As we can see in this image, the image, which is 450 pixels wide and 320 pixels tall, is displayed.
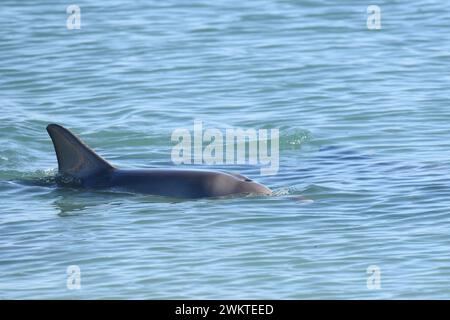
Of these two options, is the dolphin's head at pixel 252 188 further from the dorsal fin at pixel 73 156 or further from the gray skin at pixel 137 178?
the dorsal fin at pixel 73 156

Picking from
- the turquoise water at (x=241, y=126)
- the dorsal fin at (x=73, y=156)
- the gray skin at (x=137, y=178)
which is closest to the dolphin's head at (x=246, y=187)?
the gray skin at (x=137, y=178)

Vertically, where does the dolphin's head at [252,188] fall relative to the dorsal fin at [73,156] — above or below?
below

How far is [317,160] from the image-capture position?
15102mm

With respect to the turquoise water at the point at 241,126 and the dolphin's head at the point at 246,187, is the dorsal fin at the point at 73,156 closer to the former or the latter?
the turquoise water at the point at 241,126

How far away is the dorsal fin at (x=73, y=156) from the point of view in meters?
13.1

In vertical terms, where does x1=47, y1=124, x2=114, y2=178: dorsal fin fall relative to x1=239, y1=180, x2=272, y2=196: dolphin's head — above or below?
above

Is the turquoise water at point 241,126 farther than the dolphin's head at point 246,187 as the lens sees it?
No

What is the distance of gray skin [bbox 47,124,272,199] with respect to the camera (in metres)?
13.0

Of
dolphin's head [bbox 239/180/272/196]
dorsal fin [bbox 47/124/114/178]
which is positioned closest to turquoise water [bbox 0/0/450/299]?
dolphin's head [bbox 239/180/272/196]

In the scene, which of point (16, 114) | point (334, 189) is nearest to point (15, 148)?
point (16, 114)

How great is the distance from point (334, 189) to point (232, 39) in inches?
390

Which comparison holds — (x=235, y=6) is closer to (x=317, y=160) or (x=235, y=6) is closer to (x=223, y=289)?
(x=317, y=160)

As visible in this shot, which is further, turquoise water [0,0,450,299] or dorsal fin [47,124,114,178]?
dorsal fin [47,124,114,178]

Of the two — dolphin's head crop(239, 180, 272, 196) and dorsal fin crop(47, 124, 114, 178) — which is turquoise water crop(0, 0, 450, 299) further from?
dorsal fin crop(47, 124, 114, 178)
